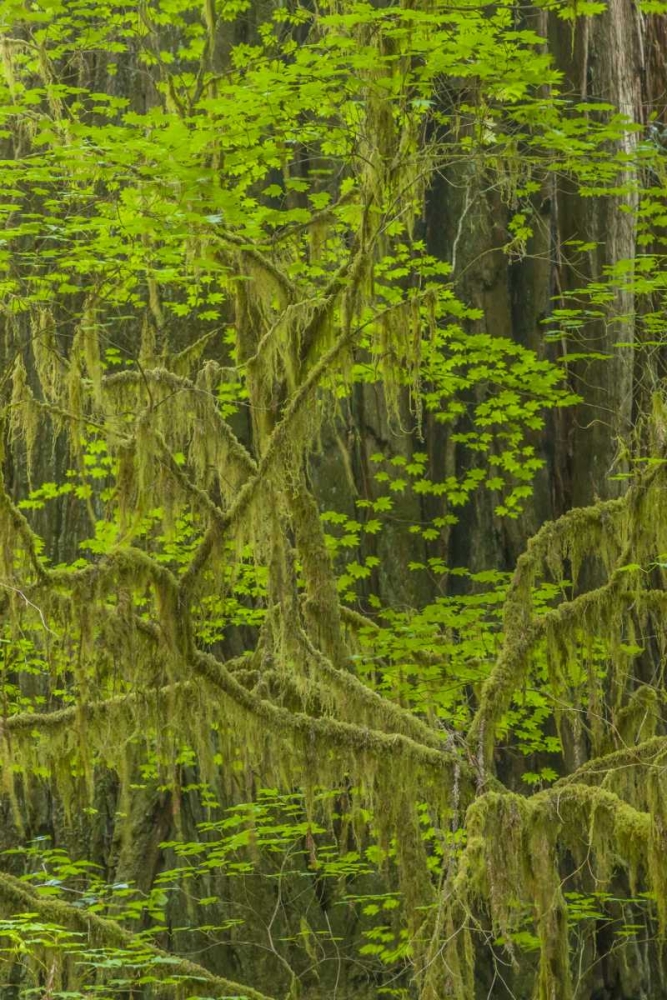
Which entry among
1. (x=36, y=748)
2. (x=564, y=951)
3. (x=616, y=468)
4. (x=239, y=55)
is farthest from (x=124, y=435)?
(x=239, y=55)

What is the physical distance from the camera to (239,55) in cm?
1138

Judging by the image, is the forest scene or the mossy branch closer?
the forest scene

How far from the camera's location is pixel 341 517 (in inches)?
437

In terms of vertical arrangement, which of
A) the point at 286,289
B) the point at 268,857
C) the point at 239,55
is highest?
the point at 239,55

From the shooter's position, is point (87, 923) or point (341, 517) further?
point (341, 517)

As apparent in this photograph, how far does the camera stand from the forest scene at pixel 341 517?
7.01 m

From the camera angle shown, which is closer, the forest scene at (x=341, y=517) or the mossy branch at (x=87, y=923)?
the forest scene at (x=341, y=517)

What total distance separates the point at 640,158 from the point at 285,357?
8.88ft

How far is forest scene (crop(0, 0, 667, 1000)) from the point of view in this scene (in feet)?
23.0

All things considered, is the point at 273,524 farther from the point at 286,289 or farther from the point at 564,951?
the point at 564,951

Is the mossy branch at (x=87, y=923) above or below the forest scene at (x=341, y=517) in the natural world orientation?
below

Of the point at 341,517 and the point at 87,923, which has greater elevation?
the point at 341,517

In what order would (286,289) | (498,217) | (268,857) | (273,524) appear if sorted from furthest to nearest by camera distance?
(498,217)
(268,857)
(286,289)
(273,524)

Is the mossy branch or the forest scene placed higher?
the forest scene
